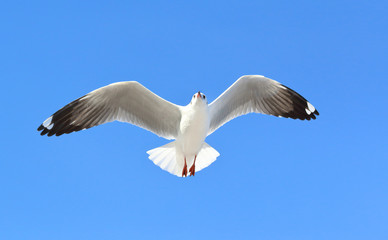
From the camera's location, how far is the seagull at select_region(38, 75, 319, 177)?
531cm

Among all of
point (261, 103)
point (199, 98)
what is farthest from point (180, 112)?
point (261, 103)

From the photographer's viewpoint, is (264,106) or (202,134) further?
(264,106)

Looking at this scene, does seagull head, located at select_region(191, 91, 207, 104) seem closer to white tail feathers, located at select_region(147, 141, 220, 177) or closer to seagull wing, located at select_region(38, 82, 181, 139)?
seagull wing, located at select_region(38, 82, 181, 139)

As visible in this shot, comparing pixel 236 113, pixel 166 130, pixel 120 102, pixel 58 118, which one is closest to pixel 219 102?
pixel 236 113

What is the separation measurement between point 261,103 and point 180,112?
38.8 inches

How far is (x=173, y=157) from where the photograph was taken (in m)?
5.62

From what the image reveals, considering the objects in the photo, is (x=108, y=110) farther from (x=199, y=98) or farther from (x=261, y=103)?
(x=261, y=103)

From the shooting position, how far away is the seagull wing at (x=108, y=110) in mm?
5387

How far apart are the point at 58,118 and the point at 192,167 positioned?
5.21 ft

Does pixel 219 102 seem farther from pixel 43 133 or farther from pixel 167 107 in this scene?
pixel 43 133

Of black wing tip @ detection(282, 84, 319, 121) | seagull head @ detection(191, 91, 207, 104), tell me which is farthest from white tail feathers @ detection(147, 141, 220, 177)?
black wing tip @ detection(282, 84, 319, 121)

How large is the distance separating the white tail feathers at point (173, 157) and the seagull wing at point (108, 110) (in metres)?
0.29

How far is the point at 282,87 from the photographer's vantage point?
571cm

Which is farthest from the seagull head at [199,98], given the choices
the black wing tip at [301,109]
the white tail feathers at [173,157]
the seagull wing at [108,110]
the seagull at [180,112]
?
the black wing tip at [301,109]
